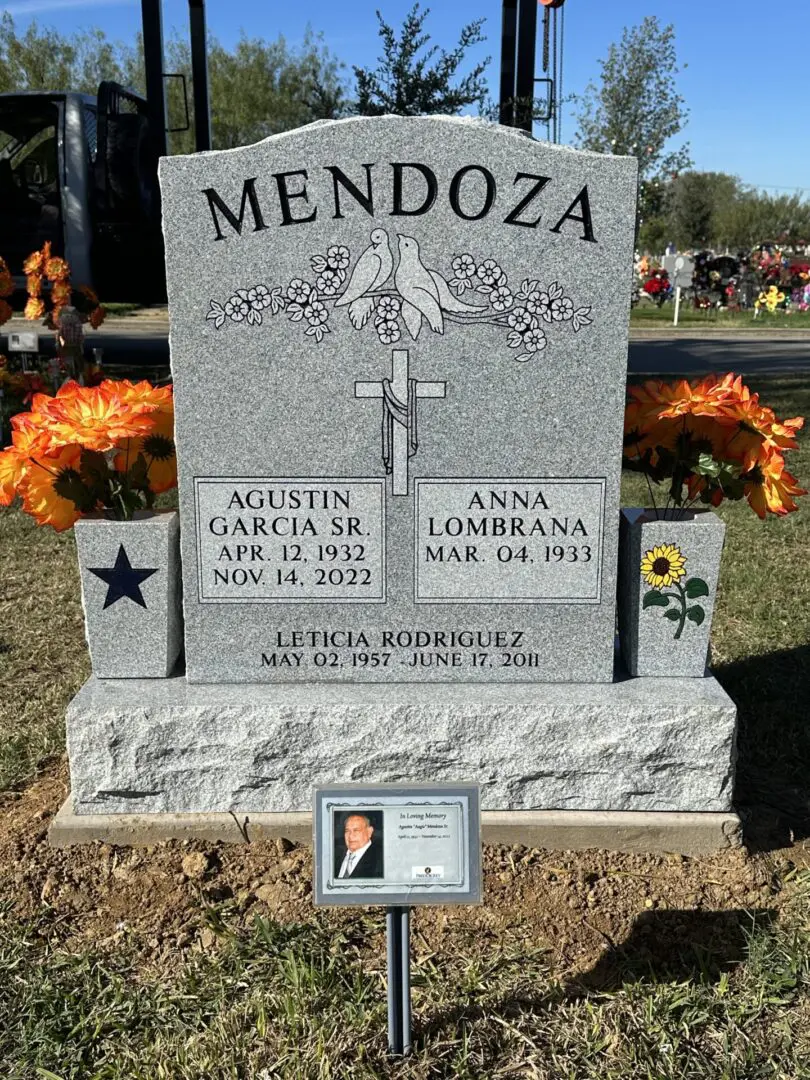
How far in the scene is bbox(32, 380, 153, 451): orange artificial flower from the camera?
8.69 ft

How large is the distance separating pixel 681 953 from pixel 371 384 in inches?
59.0

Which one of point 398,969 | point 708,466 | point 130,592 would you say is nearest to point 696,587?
point 708,466

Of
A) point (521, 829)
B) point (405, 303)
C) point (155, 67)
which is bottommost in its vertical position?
point (521, 829)

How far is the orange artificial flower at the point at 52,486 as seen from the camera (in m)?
2.74

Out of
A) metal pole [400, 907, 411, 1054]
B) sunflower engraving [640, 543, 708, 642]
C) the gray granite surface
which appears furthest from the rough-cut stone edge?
metal pole [400, 907, 411, 1054]

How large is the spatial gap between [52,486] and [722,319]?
2084 centimetres

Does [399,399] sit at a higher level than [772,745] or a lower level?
higher

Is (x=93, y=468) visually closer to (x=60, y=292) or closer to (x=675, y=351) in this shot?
(x=60, y=292)

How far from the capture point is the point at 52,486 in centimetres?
276

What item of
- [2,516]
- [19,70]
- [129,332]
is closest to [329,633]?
[2,516]

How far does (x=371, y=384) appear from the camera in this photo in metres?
2.55

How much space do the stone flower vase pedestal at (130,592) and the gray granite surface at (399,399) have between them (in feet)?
0.23

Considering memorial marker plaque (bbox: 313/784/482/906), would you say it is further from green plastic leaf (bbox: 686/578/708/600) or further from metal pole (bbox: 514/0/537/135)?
metal pole (bbox: 514/0/537/135)

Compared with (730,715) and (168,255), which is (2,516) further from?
(730,715)
